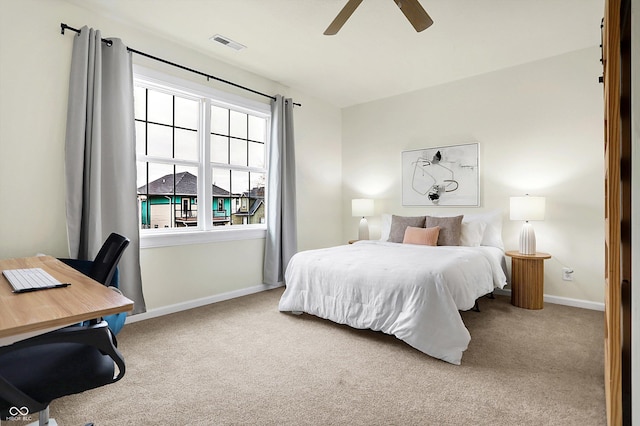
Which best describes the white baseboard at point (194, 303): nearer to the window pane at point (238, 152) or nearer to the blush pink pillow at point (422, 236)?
the window pane at point (238, 152)

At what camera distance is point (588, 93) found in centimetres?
361

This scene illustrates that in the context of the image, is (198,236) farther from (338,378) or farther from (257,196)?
(338,378)

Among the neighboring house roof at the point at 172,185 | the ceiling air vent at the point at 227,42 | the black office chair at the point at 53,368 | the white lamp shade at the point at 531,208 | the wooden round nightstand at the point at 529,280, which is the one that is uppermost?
the ceiling air vent at the point at 227,42

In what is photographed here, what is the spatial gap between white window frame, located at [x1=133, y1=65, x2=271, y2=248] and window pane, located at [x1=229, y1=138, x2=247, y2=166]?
1.02ft

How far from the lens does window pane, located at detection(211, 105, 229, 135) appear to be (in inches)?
158

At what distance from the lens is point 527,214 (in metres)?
3.57

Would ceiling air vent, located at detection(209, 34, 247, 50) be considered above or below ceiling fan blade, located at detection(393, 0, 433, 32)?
above

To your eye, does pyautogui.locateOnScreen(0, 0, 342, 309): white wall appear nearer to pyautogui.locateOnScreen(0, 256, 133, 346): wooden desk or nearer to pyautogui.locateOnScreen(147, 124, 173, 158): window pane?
pyautogui.locateOnScreen(147, 124, 173, 158): window pane

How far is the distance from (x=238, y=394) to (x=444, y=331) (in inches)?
55.5

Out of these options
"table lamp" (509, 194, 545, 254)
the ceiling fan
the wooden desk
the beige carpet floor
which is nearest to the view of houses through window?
the beige carpet floor

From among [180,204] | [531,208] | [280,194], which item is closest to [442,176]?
[531,208]

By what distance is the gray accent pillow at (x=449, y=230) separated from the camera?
3.96 metres

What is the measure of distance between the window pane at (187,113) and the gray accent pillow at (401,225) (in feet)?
8.73

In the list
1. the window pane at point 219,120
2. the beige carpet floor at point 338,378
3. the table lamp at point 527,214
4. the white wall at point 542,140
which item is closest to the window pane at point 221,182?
the window pane at point 219,120
